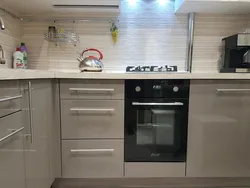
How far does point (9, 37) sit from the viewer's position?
1.74 metres

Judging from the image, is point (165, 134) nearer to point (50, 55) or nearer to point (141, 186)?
point (141, 186)

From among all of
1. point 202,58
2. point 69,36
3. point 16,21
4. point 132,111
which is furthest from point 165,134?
point 16,21

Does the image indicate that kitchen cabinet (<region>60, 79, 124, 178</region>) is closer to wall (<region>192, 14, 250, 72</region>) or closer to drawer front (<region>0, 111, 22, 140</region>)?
drawer front (<region>0, 111, 22, 140</region>)

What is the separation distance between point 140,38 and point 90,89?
82cm

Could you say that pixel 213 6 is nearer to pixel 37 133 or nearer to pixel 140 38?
pixel 140 38

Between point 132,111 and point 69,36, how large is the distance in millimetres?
970

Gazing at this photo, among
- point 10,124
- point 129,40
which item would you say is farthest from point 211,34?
point 10,124

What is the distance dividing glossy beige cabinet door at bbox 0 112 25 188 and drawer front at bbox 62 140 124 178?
0.55 meters

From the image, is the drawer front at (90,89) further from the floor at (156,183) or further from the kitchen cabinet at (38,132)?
the floor at (156,183)

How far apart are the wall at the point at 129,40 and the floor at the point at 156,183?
3.37 ft

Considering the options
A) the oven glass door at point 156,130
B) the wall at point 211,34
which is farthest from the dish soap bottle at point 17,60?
the wall at point 211,34

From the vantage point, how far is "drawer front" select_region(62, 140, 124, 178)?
1531 mm

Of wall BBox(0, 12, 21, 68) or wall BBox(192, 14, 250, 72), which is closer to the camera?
wall BBox(0, 12, 21, 68)

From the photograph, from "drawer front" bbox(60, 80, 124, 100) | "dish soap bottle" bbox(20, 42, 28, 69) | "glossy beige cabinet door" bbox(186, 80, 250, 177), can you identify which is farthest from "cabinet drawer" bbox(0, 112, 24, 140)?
Answer: "glossy beige cabinet door" bbox(186, 80, 250, 177)
